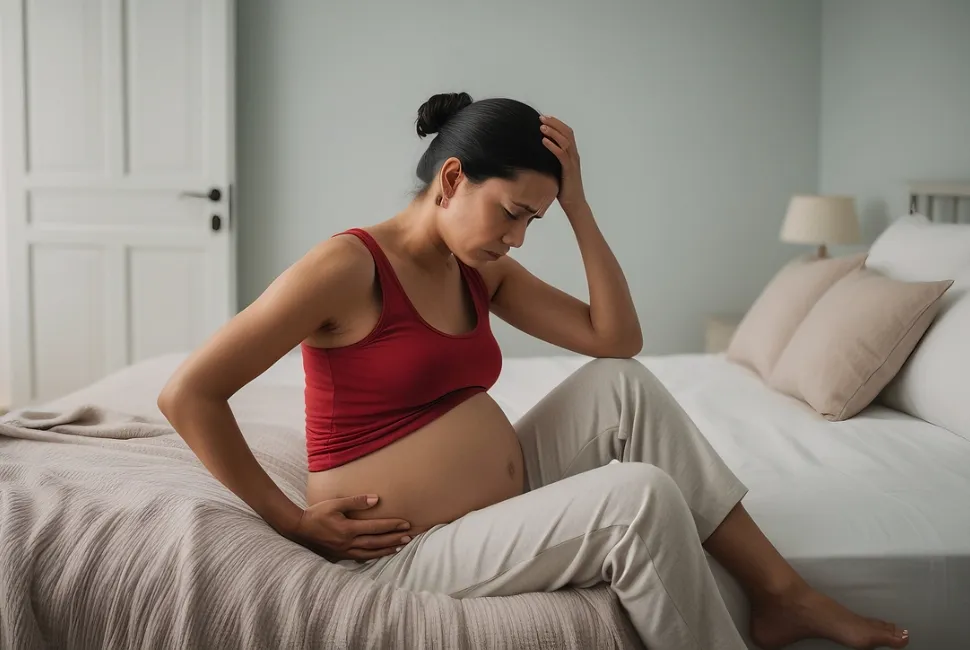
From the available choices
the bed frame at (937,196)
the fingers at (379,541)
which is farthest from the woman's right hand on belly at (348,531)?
the bed frame at (937,196)

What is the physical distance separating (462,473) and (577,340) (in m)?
0.40

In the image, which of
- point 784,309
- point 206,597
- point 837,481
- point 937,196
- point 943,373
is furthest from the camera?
point 937,196

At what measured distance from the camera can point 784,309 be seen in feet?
8.42

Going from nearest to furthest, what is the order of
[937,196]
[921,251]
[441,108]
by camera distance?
1. [441,108]
2. [921,251]
3. [937,196]

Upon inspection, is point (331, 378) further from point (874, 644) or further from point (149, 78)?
point (149, 78)

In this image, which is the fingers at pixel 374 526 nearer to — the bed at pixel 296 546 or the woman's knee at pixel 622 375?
the bed at pixel 296 546

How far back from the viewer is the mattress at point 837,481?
145cm

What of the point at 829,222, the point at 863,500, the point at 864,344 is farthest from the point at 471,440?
the point at 829,222

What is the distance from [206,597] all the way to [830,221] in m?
3.00

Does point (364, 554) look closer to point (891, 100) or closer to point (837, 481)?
point (837, 481)

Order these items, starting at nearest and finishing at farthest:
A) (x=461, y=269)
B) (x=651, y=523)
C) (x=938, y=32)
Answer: (x=651, y=523)
(x=461, y=269)
(x=938, y=32)

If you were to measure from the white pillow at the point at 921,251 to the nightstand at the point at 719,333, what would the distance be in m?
1.21

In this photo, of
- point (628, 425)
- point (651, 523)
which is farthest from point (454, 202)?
point (651, 523)

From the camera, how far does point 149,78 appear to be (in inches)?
153
